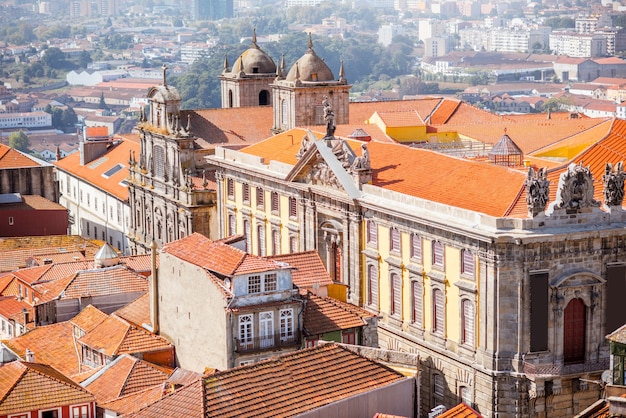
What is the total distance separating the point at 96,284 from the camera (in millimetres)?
62000

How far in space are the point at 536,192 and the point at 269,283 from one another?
9.80 m

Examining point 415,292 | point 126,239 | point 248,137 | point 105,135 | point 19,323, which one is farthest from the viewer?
point 105,135

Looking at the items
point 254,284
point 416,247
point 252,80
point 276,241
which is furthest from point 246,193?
point 252,80

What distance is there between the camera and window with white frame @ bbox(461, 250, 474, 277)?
53.0 m

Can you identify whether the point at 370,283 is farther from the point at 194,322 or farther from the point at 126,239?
the point at 126,239

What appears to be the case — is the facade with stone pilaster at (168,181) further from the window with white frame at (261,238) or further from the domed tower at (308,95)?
the window with white frame at (261,238)

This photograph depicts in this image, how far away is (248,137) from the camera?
90062 millimetres

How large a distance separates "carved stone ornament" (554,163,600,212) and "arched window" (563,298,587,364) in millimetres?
3492

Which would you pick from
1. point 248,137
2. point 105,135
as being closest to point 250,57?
point 248,137

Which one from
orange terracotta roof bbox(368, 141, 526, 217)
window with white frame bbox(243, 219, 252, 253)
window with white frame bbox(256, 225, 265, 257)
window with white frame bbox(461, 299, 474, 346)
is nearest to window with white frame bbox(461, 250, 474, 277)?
window with white frame bbox(461, 299, 474, 346)

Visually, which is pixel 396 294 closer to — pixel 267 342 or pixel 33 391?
pixel 267 342

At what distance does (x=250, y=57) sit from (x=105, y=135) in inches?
1138

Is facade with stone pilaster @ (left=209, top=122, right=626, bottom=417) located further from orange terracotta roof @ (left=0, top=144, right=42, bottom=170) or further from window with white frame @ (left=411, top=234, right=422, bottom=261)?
orange terracotta roof @ (left=0, top=144, right=42, bottom=170)

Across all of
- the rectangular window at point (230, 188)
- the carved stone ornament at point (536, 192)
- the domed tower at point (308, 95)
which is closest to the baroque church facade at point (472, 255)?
the carved stone ornament at point (536, 192)
